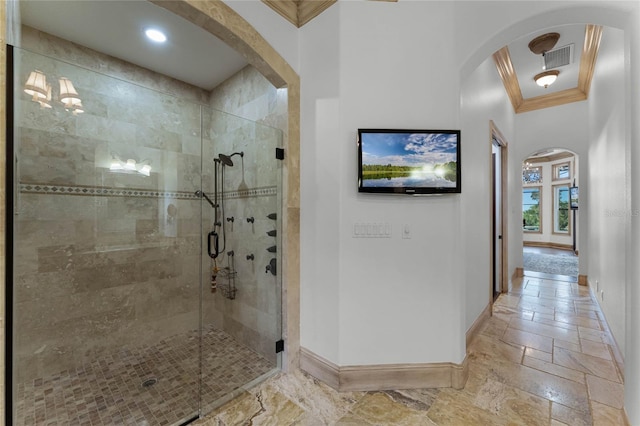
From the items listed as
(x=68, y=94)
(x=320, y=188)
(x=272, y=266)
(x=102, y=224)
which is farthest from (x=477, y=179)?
(x=68, y=94)

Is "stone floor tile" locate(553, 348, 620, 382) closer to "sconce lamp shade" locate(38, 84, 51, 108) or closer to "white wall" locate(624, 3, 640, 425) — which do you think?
"white wall" locate(624, 3, 640, 425)

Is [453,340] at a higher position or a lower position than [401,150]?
lower

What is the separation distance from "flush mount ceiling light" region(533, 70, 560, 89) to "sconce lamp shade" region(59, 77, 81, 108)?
561cm

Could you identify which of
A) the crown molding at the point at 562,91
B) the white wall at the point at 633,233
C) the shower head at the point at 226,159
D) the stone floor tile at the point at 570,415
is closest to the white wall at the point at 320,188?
the shower head at the point at 226,159

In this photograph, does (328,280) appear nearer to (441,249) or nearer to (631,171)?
(441,249)

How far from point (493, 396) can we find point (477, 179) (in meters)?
1.93

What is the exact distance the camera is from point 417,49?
6.62 feet

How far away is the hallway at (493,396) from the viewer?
5.71 feet

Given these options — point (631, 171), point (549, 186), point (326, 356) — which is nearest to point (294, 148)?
point (326, 356)

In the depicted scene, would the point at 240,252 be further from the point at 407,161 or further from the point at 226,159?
the point at 407,161

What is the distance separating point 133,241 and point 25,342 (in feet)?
3.44

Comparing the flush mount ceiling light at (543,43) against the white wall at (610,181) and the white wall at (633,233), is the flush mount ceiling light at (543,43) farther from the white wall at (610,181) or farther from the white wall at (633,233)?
the white wall at (633,233)

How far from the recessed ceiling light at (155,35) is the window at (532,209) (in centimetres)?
1074

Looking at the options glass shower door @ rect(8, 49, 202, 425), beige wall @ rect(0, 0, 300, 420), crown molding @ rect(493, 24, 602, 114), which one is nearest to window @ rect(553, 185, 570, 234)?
crown molding @ rect(493, 24, 602, 114)
